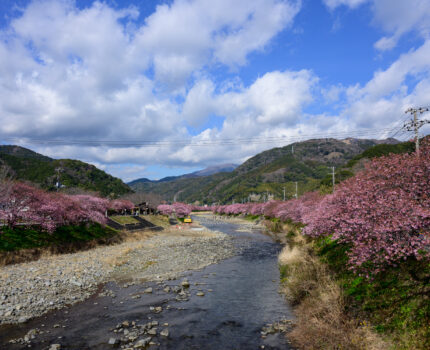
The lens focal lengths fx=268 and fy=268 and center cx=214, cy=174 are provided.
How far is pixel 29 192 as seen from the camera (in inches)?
1682

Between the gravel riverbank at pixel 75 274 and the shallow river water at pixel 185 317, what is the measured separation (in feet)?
Answer: 5.85

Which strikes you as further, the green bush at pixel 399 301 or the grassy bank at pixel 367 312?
the grassy bank at pixel 367 312

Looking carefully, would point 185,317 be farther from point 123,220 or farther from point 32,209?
point 123,220

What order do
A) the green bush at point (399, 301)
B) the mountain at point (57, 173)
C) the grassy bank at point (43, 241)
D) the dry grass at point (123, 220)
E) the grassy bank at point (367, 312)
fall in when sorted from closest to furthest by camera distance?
1. the green bush at point (399, 301)
2. the grassy bank at point (367, 312)
3. the grassy bank at point (43, 241)
4. the dry grass at point (123, 220)
5. the mountain at point (57, 173)

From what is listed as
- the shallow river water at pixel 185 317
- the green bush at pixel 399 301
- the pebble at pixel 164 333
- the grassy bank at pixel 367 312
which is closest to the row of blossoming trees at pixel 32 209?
the shallow river water at pixel 185 317

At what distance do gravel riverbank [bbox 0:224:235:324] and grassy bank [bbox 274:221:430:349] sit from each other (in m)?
17.0

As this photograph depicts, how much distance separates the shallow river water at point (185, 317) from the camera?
49.4 feet

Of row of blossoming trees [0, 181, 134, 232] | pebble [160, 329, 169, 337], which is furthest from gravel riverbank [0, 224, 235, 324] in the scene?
pebble [160, 329, 169, 337]

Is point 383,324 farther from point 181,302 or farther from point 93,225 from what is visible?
A: point 93,225

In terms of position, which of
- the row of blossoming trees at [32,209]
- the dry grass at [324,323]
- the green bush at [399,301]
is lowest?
the dry grass at [324,323]

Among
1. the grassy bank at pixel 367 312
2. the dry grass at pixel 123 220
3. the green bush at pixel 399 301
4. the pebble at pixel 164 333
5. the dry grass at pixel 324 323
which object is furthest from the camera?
the dry grass at pixel 123 220

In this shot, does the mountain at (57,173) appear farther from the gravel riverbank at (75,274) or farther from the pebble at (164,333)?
the pebble at (164,333)

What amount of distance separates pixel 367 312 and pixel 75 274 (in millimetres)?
27087

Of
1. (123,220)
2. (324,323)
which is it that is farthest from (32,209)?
(324,323)
